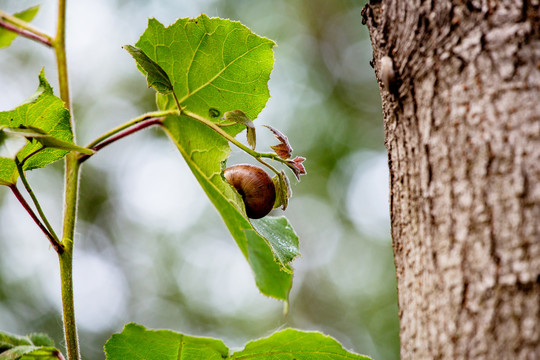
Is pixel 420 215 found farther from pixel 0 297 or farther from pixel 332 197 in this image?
pixel 0 297

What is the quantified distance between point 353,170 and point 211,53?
260 inches

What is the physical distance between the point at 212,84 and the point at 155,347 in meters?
0.43

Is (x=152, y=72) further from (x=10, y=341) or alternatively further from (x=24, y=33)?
(x=10, y=341)

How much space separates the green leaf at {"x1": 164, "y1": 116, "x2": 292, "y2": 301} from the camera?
26.3 inches

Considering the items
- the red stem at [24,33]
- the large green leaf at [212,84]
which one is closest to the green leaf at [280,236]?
the large green leaf at [212,84]

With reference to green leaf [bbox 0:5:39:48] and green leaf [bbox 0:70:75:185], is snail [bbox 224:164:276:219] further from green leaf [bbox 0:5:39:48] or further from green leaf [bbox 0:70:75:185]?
green leaf [bbox 0:5:39:48]

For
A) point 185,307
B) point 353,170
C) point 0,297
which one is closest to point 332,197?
point 353,170

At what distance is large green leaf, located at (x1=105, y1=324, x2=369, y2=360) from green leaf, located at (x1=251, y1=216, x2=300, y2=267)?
0.11 m

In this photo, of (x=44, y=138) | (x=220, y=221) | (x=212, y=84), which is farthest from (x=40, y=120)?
(x=220, y=221)

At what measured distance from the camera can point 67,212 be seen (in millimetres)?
789

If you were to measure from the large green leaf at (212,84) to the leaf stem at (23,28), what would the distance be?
Answer: 0.14 metres

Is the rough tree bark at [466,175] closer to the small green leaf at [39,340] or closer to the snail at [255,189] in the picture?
the snail at [255,189]

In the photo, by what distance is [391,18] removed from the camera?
599mm

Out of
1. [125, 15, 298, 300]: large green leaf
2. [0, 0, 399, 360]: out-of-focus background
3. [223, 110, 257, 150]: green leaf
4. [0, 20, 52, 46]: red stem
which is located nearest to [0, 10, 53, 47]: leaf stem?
[0, 20, 52, 46]: red stem
